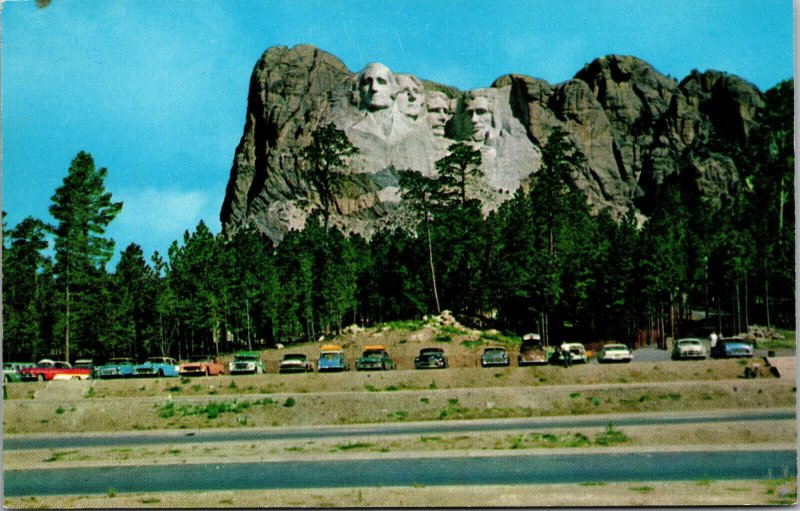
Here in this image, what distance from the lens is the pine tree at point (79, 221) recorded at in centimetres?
5400

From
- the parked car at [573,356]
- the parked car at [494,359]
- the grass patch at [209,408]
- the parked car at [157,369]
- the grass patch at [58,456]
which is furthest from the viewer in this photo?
the parked car at [157,369]

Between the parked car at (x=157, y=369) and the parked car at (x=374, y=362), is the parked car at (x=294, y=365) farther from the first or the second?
the parked car at (x=157, y=369)

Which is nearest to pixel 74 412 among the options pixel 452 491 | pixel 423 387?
pixel 423 387

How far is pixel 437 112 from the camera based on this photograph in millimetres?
146125

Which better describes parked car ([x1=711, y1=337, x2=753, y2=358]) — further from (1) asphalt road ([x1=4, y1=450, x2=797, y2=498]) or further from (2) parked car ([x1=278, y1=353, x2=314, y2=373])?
(2) parked car ([x1=278, y1=353, x2=314, y2=373])

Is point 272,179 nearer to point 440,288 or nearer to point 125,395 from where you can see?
point 440,288

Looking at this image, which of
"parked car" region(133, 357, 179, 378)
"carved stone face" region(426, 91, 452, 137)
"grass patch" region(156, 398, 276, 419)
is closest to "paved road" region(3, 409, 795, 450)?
"grass patch" region(156, 398, 276, 419)

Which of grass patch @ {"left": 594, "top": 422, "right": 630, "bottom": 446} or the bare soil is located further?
grass patch @ {"left": 594, "top": 422, "right": 630, "bottom": 446}

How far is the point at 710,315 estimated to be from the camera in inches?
3093

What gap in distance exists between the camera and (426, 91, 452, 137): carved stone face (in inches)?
5709

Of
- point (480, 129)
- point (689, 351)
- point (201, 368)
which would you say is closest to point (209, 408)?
point (201, 368)

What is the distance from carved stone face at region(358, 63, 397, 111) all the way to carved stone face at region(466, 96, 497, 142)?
15.1 m

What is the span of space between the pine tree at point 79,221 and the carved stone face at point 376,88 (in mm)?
82965

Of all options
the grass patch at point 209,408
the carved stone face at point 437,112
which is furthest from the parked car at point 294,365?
the carved stone face at point 437,112
